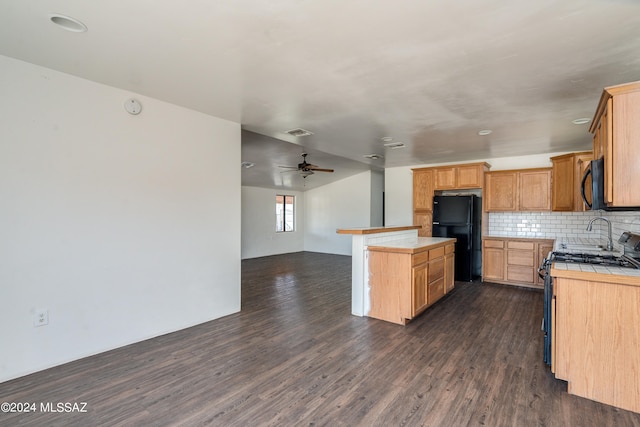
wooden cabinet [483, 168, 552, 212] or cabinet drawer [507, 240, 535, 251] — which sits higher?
wooden cabinet [483, 168, 552, 212]

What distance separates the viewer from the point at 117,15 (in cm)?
180

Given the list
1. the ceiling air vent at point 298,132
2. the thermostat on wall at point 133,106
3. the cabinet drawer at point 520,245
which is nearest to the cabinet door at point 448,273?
the cabinet drawer at point 520,245

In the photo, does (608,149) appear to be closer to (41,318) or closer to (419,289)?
(419,289)

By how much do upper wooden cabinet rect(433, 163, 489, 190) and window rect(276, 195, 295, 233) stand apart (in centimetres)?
523

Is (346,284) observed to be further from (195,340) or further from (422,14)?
Result: (422,14)

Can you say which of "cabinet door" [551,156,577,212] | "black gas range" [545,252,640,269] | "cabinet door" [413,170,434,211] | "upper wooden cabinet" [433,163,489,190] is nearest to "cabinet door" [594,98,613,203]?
"black gas range" [545,252,640,269]

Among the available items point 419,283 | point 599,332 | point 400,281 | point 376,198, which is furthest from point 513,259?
point 376,198

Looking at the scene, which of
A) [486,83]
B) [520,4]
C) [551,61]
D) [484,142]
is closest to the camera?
[520,4]

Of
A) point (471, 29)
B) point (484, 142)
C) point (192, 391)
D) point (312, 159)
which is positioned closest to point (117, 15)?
point (471, 29)

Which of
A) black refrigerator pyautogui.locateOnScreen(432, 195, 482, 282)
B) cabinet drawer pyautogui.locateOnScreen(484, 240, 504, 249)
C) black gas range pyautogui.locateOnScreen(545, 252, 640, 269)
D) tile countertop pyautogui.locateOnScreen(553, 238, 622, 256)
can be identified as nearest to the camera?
black gas range pyautogui.locateOnScreen(545, 252, 640, 269)

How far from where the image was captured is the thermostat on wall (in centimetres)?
296

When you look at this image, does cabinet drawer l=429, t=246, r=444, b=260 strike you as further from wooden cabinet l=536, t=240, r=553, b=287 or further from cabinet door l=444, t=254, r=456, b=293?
wooden cabinet l=536, t=240, r=553, b=287

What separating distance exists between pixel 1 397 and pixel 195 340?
1356 millimetres

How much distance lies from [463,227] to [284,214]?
587cm
